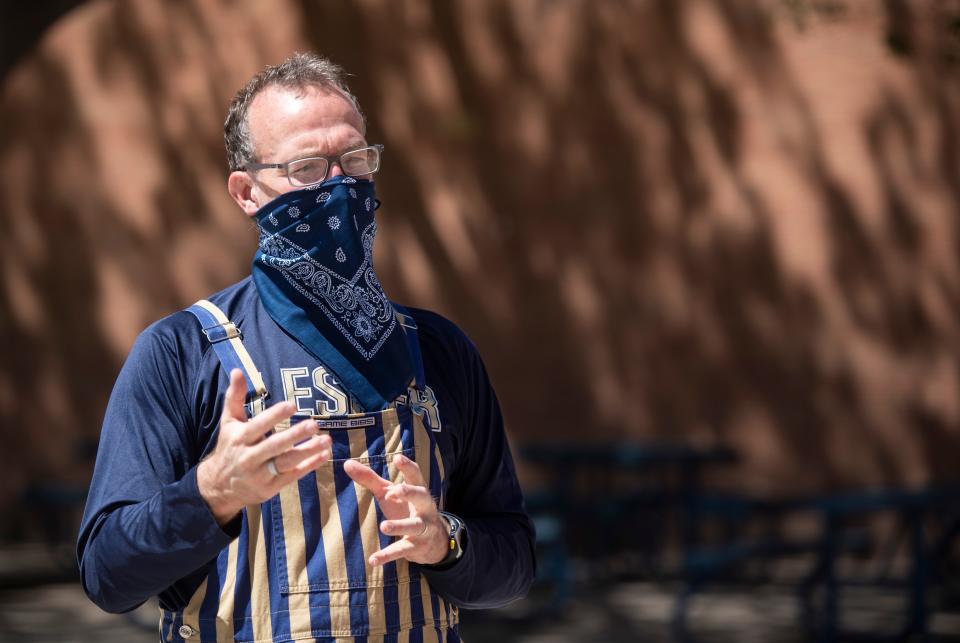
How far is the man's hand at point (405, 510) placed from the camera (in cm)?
172

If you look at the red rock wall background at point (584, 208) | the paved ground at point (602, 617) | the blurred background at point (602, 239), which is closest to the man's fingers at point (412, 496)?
the paved ground at point (602, 617)

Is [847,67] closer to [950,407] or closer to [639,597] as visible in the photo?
[950,407]

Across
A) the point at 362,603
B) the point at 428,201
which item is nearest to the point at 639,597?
the point at 428,201

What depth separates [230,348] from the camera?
1.86 metres

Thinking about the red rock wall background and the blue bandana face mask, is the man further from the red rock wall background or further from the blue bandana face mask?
the red rock wall background

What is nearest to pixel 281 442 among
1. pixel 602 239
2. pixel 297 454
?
pixel 297 454

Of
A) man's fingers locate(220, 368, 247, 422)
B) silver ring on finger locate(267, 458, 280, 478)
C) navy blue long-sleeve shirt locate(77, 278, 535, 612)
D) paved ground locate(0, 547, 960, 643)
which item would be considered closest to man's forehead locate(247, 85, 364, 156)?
navy blue long-sleeve shirt locate(77, 278, 535, 612)

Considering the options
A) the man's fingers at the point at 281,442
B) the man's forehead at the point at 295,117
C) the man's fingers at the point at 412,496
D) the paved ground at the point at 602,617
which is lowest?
the paved ground at the point at 602,617

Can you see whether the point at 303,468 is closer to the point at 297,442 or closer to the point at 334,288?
the point at 297,442

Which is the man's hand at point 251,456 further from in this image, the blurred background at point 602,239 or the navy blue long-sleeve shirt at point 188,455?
the blurred background at point 602,239

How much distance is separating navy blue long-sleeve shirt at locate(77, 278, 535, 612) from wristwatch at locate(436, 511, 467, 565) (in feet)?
0.05

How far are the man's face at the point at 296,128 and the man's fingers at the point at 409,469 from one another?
53 cm

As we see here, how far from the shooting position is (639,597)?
782 centimetres

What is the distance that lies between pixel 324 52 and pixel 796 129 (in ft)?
11.6
